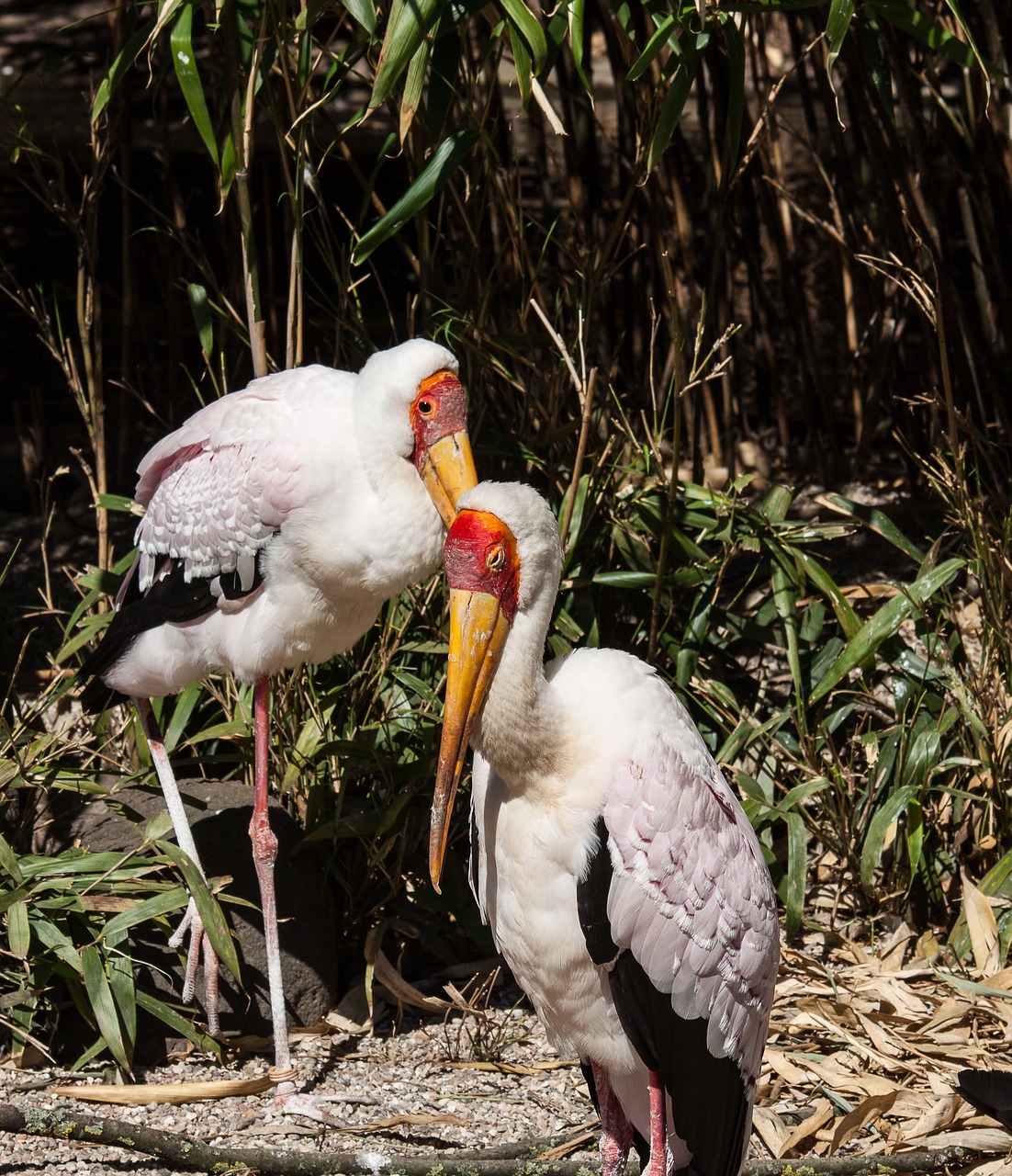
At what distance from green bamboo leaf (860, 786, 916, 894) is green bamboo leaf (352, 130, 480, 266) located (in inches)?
68.7

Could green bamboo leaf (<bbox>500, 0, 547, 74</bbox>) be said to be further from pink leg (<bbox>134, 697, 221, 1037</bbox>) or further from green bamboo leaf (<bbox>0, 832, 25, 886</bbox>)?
green bamboo leaf (<bbox>0, 832, 25, 886</bbox>)

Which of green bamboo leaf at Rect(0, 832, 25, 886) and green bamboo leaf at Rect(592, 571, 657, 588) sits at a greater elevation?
green bamboo leaf at Rect(592, 571, 657, 588)

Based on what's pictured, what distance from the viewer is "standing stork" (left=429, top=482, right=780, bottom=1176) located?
6.92 feet

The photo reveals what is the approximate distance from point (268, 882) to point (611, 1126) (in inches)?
39.7

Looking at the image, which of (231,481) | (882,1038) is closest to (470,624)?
(231,481)

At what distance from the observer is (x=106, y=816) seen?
3.40 metres

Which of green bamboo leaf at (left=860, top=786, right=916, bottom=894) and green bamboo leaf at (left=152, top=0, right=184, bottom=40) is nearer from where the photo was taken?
green bamboo leaf at (left=152, top=0, right=184, bottom=40)

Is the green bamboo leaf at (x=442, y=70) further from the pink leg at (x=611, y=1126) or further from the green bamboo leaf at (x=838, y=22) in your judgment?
the pink leg at (x=611, y=1126)

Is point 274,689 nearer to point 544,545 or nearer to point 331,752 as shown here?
point 331,752

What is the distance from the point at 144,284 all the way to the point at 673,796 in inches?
194

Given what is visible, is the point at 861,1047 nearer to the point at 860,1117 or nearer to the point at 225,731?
the point at 860,1117

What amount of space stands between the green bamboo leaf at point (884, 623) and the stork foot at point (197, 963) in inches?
61.9

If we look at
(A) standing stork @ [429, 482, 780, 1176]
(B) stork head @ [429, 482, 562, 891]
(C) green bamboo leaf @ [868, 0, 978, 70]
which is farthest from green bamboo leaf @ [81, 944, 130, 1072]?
(C) green bamboo leaf @ [868, 0, 978, 70]

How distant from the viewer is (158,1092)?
2922 millimetres
